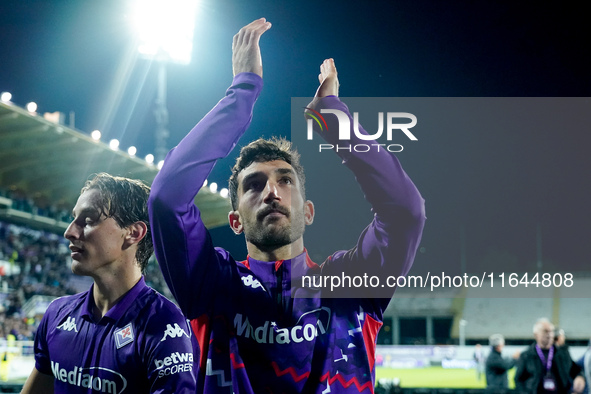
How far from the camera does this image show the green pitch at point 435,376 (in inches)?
651

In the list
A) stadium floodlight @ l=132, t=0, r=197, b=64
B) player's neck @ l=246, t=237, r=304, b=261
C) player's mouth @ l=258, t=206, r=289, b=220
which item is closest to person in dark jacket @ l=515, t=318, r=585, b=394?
player's neck @ l=246, t=237, r=304, b=261

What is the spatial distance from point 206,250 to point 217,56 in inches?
973

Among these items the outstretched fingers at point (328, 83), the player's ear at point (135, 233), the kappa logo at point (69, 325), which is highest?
the outstretched fingers at point (328, 83)

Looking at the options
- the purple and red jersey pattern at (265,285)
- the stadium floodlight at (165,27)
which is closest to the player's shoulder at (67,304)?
the purple and red jersey pattern at (265,285)

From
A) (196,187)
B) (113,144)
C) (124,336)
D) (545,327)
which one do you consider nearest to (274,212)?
(196,187)

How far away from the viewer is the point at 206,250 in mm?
2230

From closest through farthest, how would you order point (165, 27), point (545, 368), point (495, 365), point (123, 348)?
point (123, 348), point (545, 368), point (495, 365), point (165, 27)

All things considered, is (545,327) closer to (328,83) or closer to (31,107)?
(328,83)

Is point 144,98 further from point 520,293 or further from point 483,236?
point 520,293

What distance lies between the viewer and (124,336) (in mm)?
2613

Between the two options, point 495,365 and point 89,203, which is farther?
point 495,365

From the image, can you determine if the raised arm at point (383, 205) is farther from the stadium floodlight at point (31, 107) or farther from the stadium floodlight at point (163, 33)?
the stadium floodlight at point (163, 33)

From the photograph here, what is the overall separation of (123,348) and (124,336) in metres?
0.06

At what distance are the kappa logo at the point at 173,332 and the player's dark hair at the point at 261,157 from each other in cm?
63
